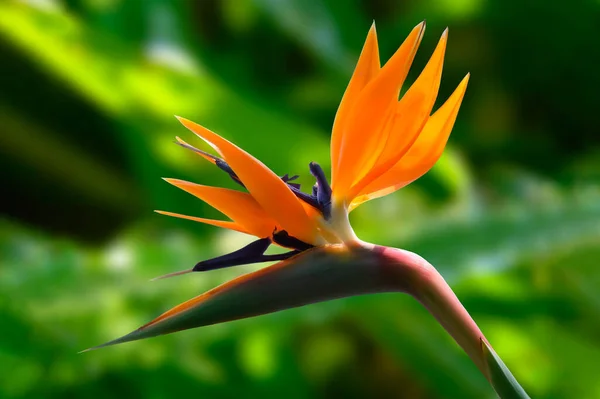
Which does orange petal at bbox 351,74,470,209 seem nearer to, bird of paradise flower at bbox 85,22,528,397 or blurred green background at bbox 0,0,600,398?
bird of paradise flower at bbox 85,22,528,397

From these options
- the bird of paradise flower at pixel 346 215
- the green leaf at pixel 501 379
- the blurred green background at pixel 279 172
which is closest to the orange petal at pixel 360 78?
the bird of paradise flower at pixel 346 215

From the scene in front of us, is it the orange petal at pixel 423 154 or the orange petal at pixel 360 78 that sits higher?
the orange petal at pixel 360 78

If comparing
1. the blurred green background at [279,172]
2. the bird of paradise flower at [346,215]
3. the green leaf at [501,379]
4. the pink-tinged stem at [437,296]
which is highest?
the blurred green background at [279,172]

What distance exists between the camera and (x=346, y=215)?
35 centimetres

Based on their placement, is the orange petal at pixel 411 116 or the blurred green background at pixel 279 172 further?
the blurred green background at pixel 279 172

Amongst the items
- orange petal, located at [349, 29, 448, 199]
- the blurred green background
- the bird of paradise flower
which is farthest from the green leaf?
the blurred green background

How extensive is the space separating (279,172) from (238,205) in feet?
3.35

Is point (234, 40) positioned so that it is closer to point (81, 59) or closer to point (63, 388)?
point (81, 59)

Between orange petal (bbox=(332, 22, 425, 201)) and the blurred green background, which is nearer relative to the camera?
orange petal (bbox=(332, 22, 425, 201))

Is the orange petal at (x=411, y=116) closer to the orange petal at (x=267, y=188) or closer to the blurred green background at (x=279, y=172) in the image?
the orange petal at (x=267, y=188)

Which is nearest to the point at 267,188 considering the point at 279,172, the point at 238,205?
the point at 238,205

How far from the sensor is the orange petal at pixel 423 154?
336 millimetres

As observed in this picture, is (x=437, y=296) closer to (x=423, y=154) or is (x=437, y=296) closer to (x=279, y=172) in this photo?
(x=423, y=154)

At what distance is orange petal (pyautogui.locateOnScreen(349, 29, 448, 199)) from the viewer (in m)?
0.33
